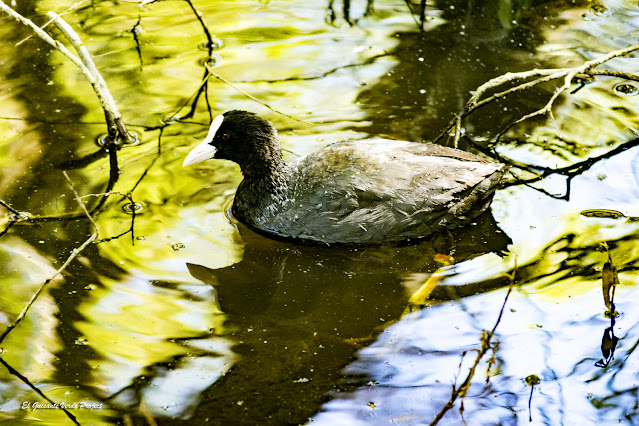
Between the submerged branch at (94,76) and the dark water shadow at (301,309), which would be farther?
the submerged branch at (94,76)

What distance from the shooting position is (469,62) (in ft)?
19.2

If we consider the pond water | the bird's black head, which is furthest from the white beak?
the pond water

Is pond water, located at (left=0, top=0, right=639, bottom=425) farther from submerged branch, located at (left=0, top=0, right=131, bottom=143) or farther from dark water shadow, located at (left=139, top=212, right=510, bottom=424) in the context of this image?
submerged branch, located at (left=0, top=0, right=131, bottom=143)

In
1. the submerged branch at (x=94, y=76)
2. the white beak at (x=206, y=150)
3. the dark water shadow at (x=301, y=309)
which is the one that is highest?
the submerged branch at (x=94, y=76)

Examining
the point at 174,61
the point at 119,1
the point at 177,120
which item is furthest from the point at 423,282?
the point at 119,1

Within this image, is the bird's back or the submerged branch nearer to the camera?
the bird's back

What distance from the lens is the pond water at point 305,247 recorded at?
3197 mm

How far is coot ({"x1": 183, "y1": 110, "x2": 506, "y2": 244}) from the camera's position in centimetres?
409

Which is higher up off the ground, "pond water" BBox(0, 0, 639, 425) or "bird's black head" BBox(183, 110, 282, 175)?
"bird's black head" BBox(183, 110, 282, 175)

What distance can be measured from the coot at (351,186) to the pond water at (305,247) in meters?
0.13

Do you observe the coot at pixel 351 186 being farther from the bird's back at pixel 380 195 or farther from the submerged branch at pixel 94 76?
the submerged branch at pixel 94 76

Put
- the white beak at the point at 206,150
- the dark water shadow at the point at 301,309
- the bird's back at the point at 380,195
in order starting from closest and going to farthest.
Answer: the dark water shadow at the point at 301,309 < the bird's back at the point at 380,195 < the white beak at the point at 206,150

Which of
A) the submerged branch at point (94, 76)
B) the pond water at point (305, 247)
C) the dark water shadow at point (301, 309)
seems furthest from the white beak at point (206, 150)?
the submerged branch at point (94, 76)

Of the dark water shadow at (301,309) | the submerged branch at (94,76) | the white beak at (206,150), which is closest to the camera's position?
the dark water shadow at (301,309)
